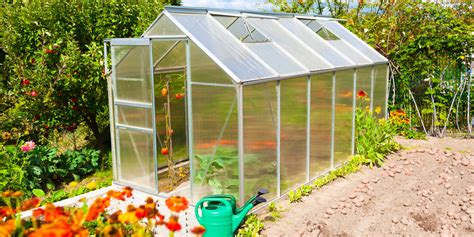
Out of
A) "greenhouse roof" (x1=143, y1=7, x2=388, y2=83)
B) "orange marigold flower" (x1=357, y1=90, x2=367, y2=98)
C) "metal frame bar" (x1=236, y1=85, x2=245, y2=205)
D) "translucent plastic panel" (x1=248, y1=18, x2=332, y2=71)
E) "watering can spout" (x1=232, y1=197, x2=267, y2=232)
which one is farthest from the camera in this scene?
"orange marigold flower" (x1=357, y1=90, x2=367, y2=98)

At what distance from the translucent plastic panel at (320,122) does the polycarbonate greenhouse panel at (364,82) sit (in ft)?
3.67

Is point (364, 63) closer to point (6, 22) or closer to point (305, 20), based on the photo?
point (305, 20)

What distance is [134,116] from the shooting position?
6.20 m

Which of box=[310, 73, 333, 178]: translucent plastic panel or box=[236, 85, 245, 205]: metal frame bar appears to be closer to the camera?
A: box=[236, 85, 245, 205]: metal frame bar

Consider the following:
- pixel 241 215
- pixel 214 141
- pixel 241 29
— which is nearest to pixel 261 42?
pixel 241 29

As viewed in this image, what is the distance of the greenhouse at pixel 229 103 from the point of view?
5.36m

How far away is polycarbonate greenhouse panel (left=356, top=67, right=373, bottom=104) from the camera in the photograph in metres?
7.87

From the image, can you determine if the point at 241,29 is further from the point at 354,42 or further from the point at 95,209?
the point at 95,209

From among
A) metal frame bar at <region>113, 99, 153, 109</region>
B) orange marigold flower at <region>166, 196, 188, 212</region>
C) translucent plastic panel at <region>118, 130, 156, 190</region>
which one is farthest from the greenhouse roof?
orange marigold flower at <region>166, 196, 188, 212</region>

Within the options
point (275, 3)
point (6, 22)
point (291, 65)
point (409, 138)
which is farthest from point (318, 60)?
point (275, 3)

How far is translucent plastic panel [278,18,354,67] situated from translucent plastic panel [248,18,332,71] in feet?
0.85

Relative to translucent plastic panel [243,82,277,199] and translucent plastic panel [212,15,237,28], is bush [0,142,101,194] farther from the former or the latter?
translucent plastic panel [212,15,237,28]

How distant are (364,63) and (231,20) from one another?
2.68 m

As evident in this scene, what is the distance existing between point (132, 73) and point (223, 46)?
4.33 feet
